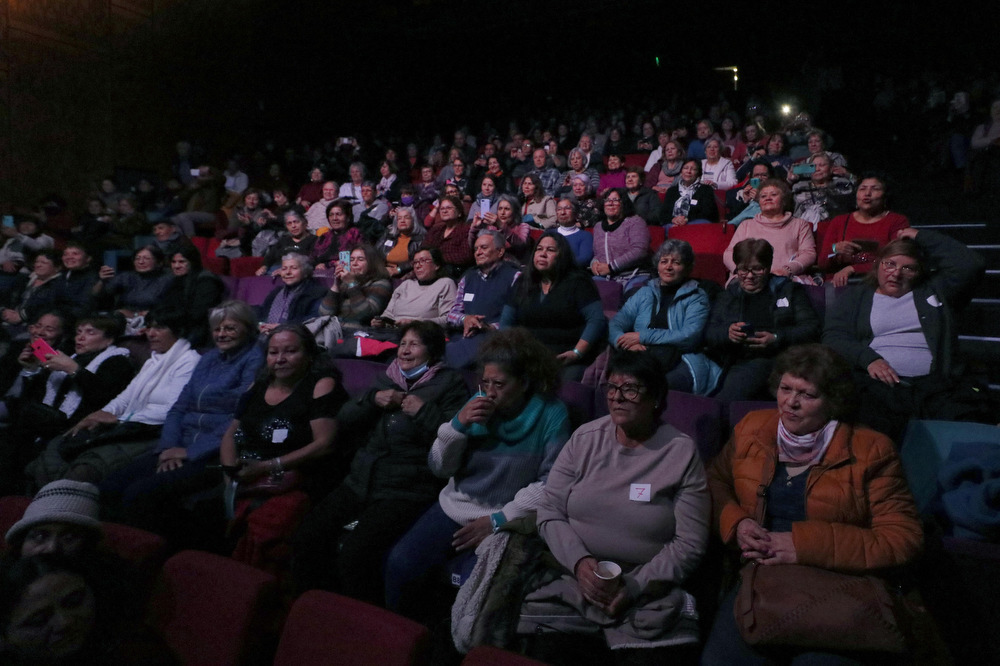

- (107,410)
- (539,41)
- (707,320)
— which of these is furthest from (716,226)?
(539,41)

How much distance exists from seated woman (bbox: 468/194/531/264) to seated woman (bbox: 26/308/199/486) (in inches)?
71.1

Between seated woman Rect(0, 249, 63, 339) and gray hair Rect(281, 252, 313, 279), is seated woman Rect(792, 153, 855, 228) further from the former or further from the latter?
seated woman Rect(0, 249, 63, 339)

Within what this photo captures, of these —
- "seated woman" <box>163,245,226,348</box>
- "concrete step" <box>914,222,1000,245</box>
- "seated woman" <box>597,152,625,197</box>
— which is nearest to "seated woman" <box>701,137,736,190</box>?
"seated woman" <box>597,152,625,197</box>

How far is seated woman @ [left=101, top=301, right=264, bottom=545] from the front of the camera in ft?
7.00

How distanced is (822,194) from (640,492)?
3.11m

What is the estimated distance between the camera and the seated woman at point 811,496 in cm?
134

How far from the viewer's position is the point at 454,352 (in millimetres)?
2920

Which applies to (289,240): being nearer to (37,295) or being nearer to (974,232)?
(37,295)

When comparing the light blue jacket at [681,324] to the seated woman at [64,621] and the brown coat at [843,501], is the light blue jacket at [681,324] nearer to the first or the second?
the brown coat at [843,501]

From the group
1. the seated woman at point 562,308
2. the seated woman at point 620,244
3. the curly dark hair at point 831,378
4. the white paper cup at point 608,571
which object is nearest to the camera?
the white paper cup at point 608,571

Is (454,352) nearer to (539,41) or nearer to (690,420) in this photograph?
(690,420)

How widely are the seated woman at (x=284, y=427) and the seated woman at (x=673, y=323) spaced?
46.0 inches

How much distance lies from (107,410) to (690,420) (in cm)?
250

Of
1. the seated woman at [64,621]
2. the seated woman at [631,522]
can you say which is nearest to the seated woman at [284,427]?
the seated woman at [64,621]
